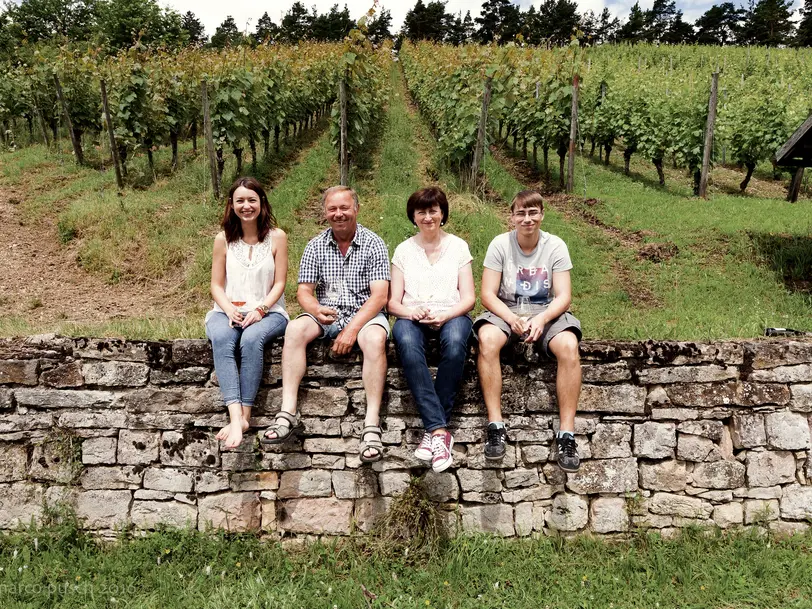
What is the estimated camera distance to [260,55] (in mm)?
12242

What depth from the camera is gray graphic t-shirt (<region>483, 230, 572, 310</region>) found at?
3.24 m

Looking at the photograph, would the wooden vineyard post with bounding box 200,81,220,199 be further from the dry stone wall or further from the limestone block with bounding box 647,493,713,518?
the limestone block with bounding box 647,493,713,518

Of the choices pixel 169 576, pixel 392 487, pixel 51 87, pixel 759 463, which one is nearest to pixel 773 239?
pixel 759 463

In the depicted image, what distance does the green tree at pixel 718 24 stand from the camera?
2032 inches

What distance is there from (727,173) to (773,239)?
32.0 feet

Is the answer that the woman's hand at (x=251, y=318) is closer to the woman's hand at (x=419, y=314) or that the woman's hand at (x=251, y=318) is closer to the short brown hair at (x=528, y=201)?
the woman's hand at (x=419, y=314)

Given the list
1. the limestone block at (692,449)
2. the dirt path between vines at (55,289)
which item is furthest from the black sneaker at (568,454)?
the dirt path between vines at (55,289)

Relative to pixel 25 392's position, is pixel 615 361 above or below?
above

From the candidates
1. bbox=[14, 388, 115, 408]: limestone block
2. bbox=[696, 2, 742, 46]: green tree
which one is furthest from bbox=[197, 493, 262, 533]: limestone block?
bbox=[696, 2, 742, 46]: green tree

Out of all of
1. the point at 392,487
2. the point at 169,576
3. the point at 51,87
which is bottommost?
the point at 169,576

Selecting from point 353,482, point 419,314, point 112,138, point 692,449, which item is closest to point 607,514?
point 692,449

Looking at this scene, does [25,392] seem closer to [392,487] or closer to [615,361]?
[392,487]

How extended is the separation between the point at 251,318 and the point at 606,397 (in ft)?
6.69

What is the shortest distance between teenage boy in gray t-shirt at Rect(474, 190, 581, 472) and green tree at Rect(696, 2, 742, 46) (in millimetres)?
59984
